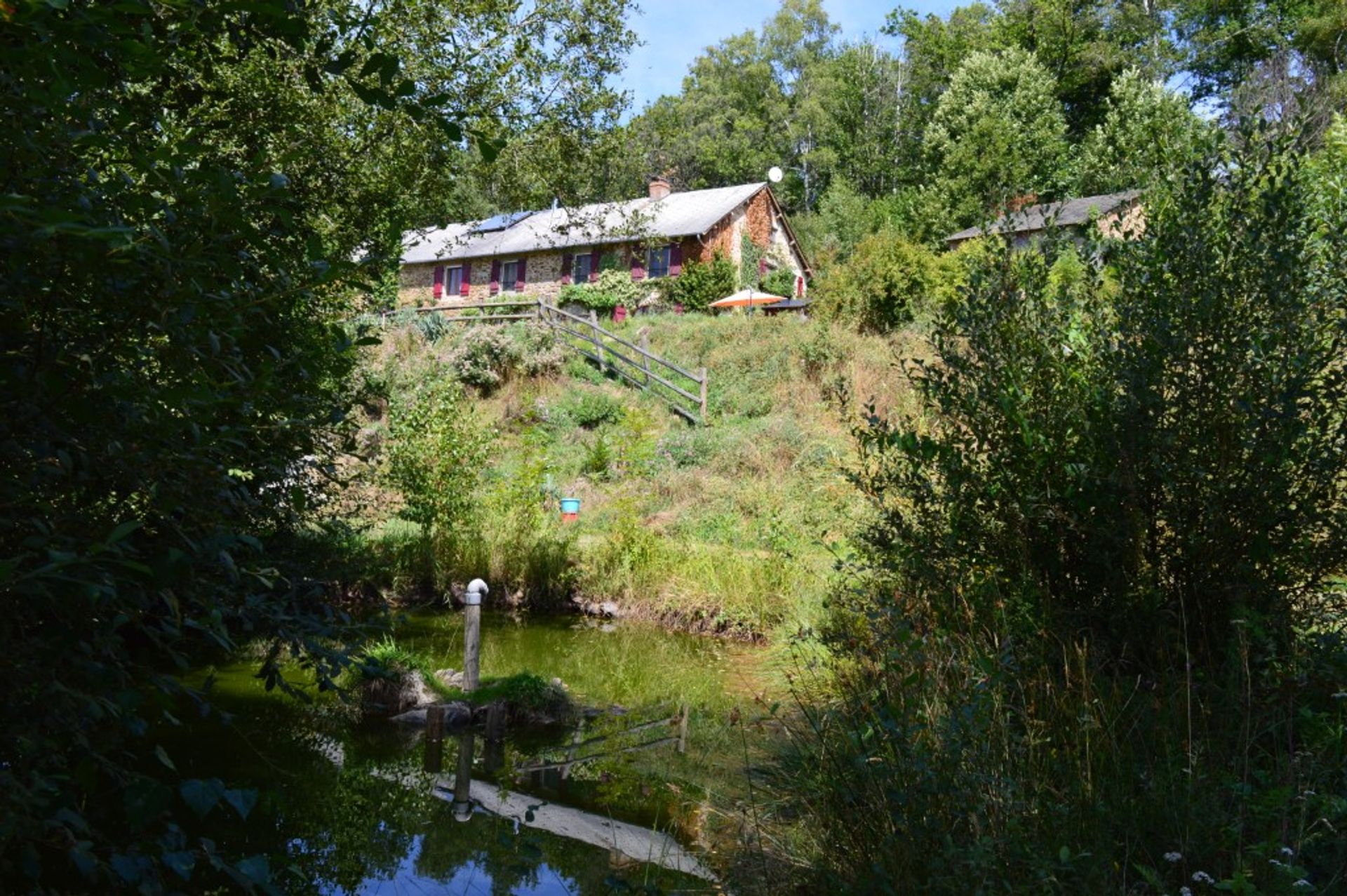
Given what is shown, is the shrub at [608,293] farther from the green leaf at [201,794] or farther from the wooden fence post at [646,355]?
the green leaf at [201,794]

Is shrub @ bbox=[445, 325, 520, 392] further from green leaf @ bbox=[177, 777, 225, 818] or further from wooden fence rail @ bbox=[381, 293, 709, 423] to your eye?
green leaf @ bbox=[177, 777, 225, 818]

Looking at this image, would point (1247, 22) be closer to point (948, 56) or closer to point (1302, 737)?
point (948, 56)

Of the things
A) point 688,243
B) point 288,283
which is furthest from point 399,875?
point 688,243

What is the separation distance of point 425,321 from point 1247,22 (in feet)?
104

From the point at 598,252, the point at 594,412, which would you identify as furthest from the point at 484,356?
the point at 598,252

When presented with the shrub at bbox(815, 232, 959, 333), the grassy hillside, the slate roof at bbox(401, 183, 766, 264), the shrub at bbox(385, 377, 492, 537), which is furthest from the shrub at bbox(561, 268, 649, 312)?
the shrub at bbox(385, 377, 492, 537)

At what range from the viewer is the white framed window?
32.8 metres

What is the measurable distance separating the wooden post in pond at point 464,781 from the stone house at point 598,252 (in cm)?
2271

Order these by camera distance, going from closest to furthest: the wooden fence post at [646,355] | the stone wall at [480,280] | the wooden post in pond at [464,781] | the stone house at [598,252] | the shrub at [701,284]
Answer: the wooden post in pond at [464,781] → the wooden fence post at [646,355] → the shrub at [701,284] → the stone house at [598,252] → the stone wall at [480,280]

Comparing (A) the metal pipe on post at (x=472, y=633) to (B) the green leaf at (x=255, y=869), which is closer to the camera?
(B) the green leaf at (x=255, y=869)

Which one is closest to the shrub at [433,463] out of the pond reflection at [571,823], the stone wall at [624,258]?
the pond reflection at [571,823]

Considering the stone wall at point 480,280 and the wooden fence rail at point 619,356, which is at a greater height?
the stone wall at point 480,280

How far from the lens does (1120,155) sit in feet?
102

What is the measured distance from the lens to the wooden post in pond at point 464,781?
6.08 meters
